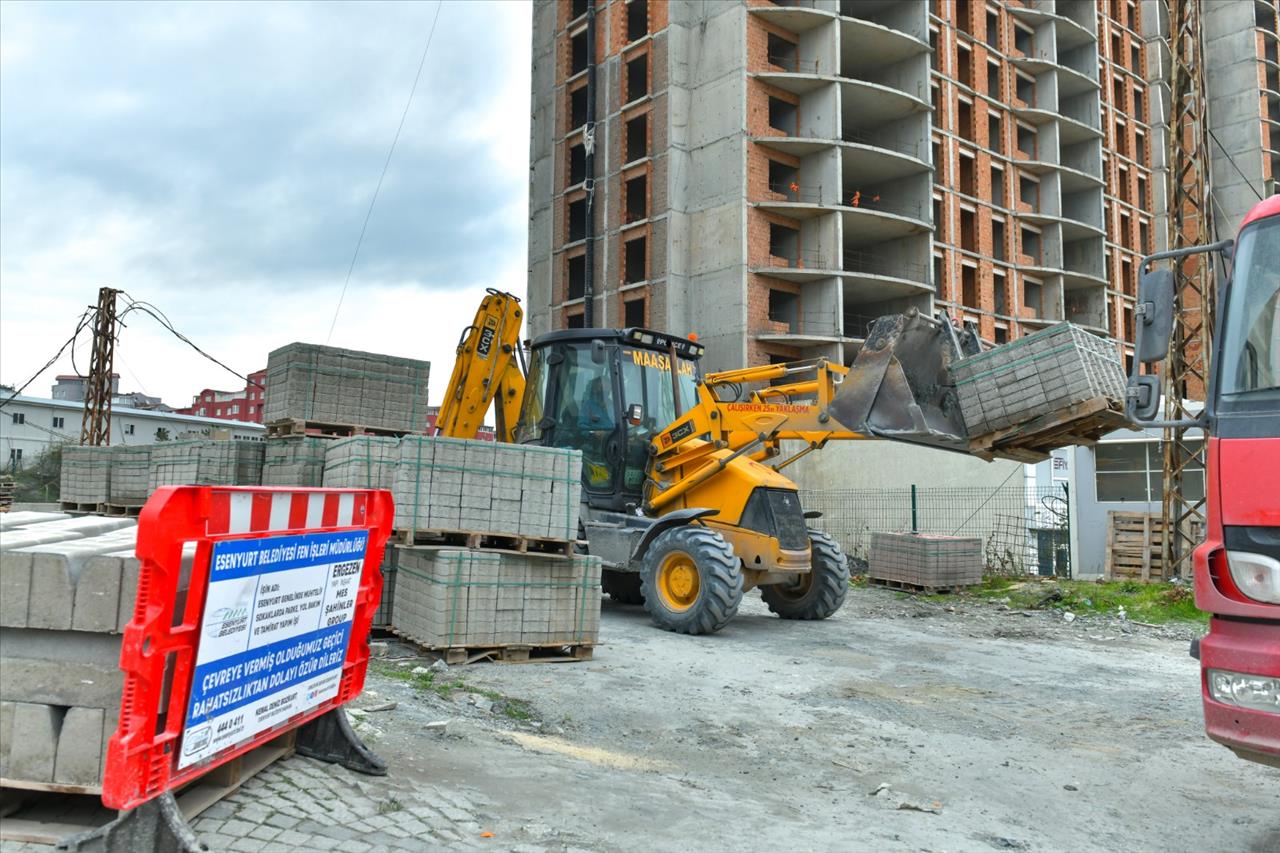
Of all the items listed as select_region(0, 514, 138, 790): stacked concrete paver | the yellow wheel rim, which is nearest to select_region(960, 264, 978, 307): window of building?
the yellow wheel rim

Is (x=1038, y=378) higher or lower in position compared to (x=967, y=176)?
lower

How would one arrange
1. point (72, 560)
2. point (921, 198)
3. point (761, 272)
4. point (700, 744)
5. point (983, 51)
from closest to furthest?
point (72, 560)
point (700, 744)
point (761, 272)
point (921, 198)
point (983, 51)

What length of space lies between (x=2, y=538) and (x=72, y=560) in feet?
1.80

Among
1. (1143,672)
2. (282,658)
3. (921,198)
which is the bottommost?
(1143,672)

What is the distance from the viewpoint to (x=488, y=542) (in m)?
8.76

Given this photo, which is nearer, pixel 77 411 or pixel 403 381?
pixel 403 381

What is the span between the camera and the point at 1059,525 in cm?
2081

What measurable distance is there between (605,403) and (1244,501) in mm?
8467

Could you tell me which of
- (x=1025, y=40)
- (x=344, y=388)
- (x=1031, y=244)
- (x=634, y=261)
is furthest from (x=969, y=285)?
(x=344, y=388)

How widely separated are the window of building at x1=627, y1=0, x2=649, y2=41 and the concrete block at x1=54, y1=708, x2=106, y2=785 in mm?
38426

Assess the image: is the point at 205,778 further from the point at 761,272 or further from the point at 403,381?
the point at 761,272

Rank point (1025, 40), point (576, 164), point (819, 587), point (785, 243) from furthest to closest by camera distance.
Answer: point (1025, 40) < point (576, 164) < point (785, 243) < point (819, 587)

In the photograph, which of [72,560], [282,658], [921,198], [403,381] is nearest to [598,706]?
[282,658]

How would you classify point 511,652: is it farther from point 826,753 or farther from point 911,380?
point 911,380
